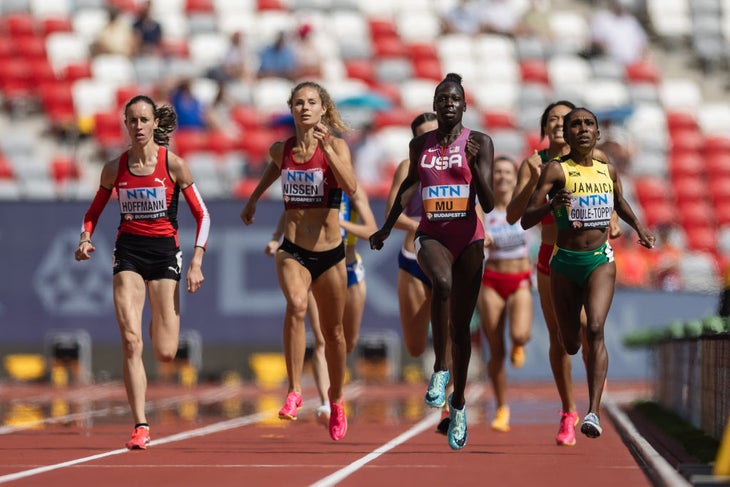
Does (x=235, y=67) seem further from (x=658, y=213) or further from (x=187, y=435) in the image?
(x=187, y=435)

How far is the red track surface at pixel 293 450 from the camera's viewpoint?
10.6 m

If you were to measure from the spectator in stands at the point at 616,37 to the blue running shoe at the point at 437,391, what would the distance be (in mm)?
23495

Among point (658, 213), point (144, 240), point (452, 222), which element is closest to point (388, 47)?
point (658, 213)

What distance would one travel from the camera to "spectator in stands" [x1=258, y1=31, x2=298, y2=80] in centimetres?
3152

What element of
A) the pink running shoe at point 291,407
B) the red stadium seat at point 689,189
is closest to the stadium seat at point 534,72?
the red stadium seat at point 689,189

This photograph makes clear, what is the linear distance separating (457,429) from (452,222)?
4.82 ft

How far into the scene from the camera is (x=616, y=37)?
34.5m

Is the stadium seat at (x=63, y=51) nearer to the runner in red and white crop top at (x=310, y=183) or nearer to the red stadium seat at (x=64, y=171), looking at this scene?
the red stadium seat at (x=64, y=171)

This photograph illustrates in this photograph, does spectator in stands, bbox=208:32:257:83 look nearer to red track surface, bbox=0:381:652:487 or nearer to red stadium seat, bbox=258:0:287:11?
red stadium seat, bbox=258:0:287:11

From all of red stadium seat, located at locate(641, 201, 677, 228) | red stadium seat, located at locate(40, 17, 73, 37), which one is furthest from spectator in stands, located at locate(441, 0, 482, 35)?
red stadium seat, located at locate(40, 17, 73, 37)

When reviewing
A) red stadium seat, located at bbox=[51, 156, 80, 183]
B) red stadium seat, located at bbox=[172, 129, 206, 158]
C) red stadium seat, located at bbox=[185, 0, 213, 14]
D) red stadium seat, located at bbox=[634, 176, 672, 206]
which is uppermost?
red stadium seat, located at bbox=[185, 0, 213, 14]

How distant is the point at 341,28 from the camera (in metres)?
33.3

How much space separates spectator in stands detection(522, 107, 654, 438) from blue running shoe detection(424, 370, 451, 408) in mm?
1264

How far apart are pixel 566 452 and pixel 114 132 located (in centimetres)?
1729
